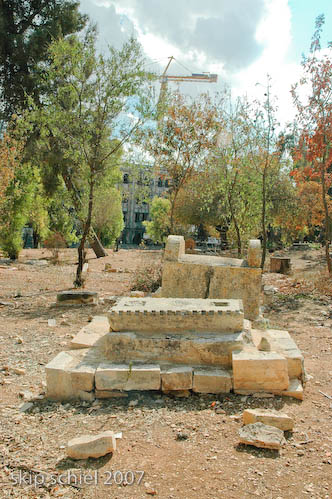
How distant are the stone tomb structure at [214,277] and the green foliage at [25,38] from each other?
37.3 ft

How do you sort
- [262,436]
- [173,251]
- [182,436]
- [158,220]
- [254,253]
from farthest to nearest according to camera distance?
1. [158,220]
2. [173,251]
3. [254,253]
4. [182,436]
5. [262,436]

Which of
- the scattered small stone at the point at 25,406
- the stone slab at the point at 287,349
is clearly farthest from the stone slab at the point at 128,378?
the stone slab at the point at 287,349

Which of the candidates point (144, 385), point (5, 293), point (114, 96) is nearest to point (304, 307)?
point (144, 385)

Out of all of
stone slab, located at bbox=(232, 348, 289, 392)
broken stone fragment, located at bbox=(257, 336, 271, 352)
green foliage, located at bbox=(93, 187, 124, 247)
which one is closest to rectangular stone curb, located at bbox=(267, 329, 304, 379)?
broken stone fragment, located at bbox=(257, 336, 271, 352)

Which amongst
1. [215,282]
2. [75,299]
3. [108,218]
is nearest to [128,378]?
[215,282]

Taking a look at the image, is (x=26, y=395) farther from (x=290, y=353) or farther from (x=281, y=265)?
(x=281, y=265)

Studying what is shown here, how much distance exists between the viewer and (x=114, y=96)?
9.57m

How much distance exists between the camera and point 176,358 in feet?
14.5

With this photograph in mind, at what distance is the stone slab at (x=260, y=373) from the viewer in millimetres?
4129

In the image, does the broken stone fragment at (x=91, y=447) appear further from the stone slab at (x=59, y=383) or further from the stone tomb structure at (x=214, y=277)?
the stone tomb structure at (x=214, y=277)

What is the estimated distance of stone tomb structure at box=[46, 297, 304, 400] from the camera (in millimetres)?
4164

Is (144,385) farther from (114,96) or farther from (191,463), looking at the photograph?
(114,96)

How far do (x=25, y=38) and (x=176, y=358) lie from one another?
16242 millimetres

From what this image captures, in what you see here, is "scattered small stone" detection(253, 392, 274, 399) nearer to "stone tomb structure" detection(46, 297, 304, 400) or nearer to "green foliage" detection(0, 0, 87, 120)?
"stone tomb structure" detection(46, 297, 304, 400)
